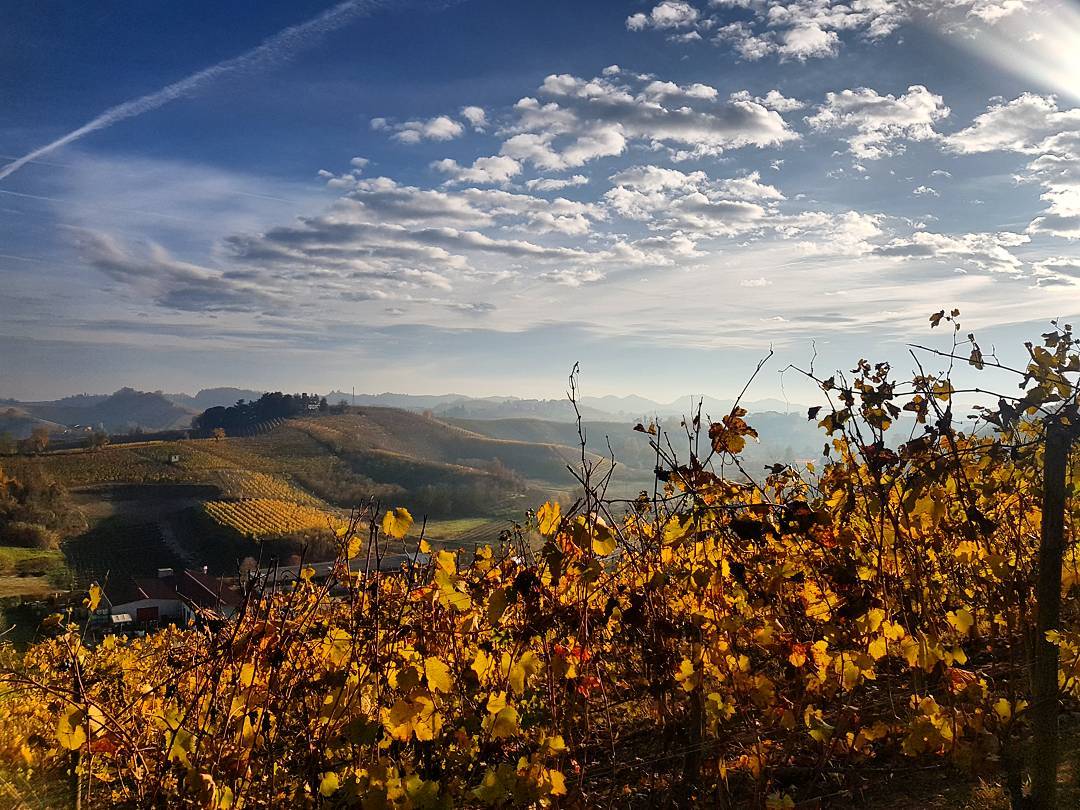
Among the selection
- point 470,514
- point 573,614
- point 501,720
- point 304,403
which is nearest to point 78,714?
point 501,720

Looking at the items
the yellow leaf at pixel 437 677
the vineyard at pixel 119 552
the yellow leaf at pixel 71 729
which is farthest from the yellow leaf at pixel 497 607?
the vineyard at pixel 119 552

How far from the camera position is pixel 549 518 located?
8.22ft

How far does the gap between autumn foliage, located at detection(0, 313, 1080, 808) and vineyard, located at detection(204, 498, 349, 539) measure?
69779mm

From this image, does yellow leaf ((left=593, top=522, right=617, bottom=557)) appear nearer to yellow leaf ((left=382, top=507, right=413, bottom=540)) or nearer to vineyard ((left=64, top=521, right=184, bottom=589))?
yellow leaf ((left=382, top=507, right=413, bottom=540))

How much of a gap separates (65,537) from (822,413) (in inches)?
3574

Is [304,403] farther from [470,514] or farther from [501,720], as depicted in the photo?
[501,720]

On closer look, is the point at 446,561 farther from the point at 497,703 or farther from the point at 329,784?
the point at 329,784

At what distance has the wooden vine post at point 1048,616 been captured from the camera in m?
2.41

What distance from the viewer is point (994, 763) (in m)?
3.21

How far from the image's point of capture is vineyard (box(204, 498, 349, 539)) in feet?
237

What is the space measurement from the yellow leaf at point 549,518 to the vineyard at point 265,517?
70.7 m

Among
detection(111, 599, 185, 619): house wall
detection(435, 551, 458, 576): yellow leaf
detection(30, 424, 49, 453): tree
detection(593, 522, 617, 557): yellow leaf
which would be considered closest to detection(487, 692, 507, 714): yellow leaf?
detection(435, 551, 458, 576): yellow leaf

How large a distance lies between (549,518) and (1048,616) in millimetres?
1952

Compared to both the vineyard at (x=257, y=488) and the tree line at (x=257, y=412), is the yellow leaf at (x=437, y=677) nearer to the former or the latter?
the vineyard at (x=257, y=488)
